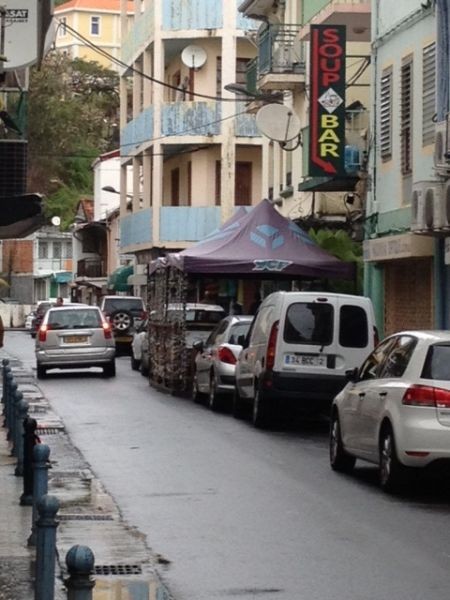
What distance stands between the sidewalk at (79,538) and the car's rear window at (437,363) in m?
3.06

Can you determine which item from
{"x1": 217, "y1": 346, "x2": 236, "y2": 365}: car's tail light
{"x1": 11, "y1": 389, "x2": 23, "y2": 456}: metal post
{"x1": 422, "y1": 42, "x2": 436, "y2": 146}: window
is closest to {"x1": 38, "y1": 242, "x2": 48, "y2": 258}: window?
{"x1": 422, "y1": 42, "x2": 436, "y2": 146}: window

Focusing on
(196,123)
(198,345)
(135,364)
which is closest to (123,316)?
(135,364)

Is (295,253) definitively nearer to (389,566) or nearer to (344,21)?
(344,21)

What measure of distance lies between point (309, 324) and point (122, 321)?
1000 inches

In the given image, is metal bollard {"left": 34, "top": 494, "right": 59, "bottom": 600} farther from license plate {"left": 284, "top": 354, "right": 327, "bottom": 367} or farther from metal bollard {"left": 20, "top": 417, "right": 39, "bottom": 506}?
license plate {"left": 284, "top": 354, "right": 327, "bottom": 367}

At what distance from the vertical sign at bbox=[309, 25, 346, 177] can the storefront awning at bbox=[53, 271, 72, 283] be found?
71.7 metres

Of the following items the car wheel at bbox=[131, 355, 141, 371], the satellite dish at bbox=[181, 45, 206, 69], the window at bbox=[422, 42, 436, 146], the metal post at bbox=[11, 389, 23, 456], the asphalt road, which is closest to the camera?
the asphalt road

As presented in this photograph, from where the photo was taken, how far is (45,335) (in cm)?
3566

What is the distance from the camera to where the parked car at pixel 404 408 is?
14.8 metres

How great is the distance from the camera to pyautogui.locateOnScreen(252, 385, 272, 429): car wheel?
22578 millimetres

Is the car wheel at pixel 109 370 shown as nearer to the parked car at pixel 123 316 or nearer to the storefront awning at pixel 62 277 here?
the parked car at pixel 123 316

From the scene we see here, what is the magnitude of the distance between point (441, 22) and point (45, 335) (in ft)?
42.5

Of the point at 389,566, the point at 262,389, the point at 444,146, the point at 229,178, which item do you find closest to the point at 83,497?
the point at 389,566

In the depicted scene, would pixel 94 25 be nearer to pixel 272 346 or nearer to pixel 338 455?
pixel 272 346
